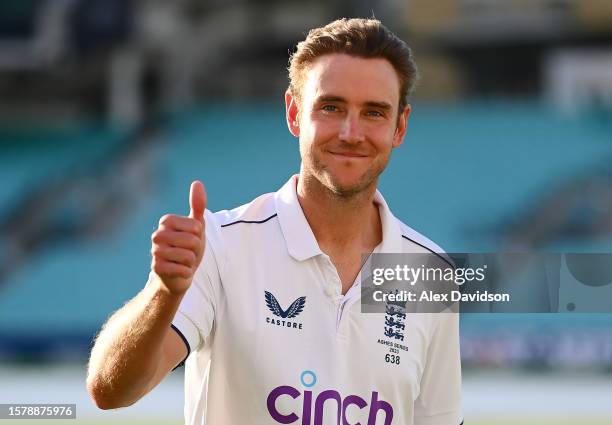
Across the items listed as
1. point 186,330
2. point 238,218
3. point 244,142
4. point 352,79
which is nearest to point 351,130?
point 352,79

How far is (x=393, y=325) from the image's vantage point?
3395mm

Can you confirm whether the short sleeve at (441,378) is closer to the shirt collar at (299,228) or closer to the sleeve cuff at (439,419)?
the sleeve cuff at (439,419)

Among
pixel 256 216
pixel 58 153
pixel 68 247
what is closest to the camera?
pixel 256 216

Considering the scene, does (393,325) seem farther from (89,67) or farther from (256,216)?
(89,67)

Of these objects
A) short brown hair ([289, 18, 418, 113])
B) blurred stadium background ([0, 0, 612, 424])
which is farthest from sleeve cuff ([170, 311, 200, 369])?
blurred stadium background ([0, 0, 612, 424])

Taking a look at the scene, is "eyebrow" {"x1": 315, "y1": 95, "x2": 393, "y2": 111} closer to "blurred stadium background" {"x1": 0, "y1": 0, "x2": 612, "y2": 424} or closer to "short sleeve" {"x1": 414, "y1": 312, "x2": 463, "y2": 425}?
"short sleeve" {"x1": 414, "y1": 312, "x2": 463, "y2": 425}

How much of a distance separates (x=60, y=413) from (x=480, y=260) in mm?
5573

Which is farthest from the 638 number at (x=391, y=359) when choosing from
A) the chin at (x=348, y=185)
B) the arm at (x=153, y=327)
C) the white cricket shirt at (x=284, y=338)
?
the arm at (x=153, y=327)

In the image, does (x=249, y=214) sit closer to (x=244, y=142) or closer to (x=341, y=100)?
(x=341, y=100)

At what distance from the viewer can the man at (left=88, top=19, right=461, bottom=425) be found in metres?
3.22

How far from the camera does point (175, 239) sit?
2.70 metres

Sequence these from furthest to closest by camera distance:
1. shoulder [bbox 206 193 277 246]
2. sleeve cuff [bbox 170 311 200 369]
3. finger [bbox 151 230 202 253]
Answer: shoulder [bbox 206 193 277 246]
sleeve cuff [bbox 170 311 200 369]
finger [bbox 151 230 202 253]

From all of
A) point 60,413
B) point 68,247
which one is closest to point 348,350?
point 60,413

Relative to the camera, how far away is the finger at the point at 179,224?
8.86ft
